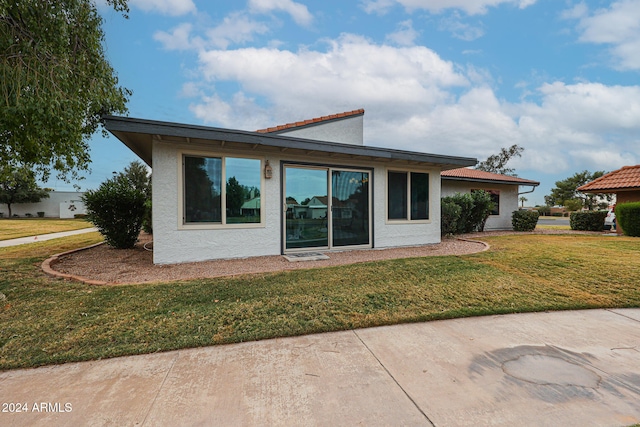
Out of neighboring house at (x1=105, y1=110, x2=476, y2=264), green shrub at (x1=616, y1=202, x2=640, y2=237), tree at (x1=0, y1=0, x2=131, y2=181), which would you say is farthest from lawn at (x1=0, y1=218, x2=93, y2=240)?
green shrub at (x1=616, y1=202, x2=640, y2=237)

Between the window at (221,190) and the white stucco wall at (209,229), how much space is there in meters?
0.16

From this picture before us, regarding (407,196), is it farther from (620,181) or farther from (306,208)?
(620,181)

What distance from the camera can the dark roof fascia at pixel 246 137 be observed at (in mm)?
5152

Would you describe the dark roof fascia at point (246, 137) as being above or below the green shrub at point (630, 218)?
above

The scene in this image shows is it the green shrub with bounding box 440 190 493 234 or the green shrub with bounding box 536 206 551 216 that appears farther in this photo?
the green shrub with bounding box 536 206 551 216

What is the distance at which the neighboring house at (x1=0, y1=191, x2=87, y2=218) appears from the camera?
31172 millimetres

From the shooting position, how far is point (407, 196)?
8625 millimetres

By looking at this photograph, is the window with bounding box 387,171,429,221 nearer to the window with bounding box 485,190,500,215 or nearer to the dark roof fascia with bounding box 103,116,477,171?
the dark roof fascia with bounding box 103,116,477,171

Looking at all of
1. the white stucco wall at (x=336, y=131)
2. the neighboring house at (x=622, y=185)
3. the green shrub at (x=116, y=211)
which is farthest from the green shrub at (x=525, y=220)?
the green shrub at (x=116, y=211)

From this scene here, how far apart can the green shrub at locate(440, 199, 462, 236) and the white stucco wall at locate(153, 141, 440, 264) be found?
3450 mm

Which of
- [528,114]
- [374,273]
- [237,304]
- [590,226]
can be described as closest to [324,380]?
[237,304]

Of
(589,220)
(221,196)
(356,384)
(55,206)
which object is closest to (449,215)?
(221,196)

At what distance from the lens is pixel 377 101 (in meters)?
14.7

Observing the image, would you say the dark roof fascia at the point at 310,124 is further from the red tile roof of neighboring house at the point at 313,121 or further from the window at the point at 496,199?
the window at the point at 496,199
